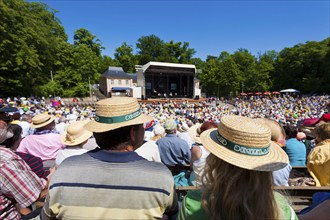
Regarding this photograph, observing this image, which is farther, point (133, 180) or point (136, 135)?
point (136, 135)

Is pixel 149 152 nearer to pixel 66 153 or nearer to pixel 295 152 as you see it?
pixel 66 153

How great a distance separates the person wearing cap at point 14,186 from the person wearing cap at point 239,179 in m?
1.27

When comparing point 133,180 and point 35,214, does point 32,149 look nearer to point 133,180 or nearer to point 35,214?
point 35,214

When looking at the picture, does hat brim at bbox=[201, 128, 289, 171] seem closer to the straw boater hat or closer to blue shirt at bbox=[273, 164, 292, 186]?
the straw boater hat

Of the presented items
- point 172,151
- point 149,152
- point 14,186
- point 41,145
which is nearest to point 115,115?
point 14,186

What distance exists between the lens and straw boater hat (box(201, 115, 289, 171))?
97 centimetres

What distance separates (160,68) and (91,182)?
2570 cm

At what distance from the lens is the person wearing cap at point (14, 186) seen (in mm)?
1415

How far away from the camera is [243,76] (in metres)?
42.2

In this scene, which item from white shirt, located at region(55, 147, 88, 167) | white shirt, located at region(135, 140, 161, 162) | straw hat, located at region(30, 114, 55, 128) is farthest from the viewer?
straw hat, located at region(30, 114, 55, 128)

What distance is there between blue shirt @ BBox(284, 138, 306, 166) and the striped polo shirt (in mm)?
2851

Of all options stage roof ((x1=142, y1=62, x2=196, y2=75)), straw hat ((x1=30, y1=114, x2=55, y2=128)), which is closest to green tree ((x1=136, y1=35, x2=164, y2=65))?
stage roof ((x1=142, y1=62, x2=196, y2=75))

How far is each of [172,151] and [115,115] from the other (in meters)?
2.00

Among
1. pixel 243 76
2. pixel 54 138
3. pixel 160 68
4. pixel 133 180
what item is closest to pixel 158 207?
pixel 133 180
